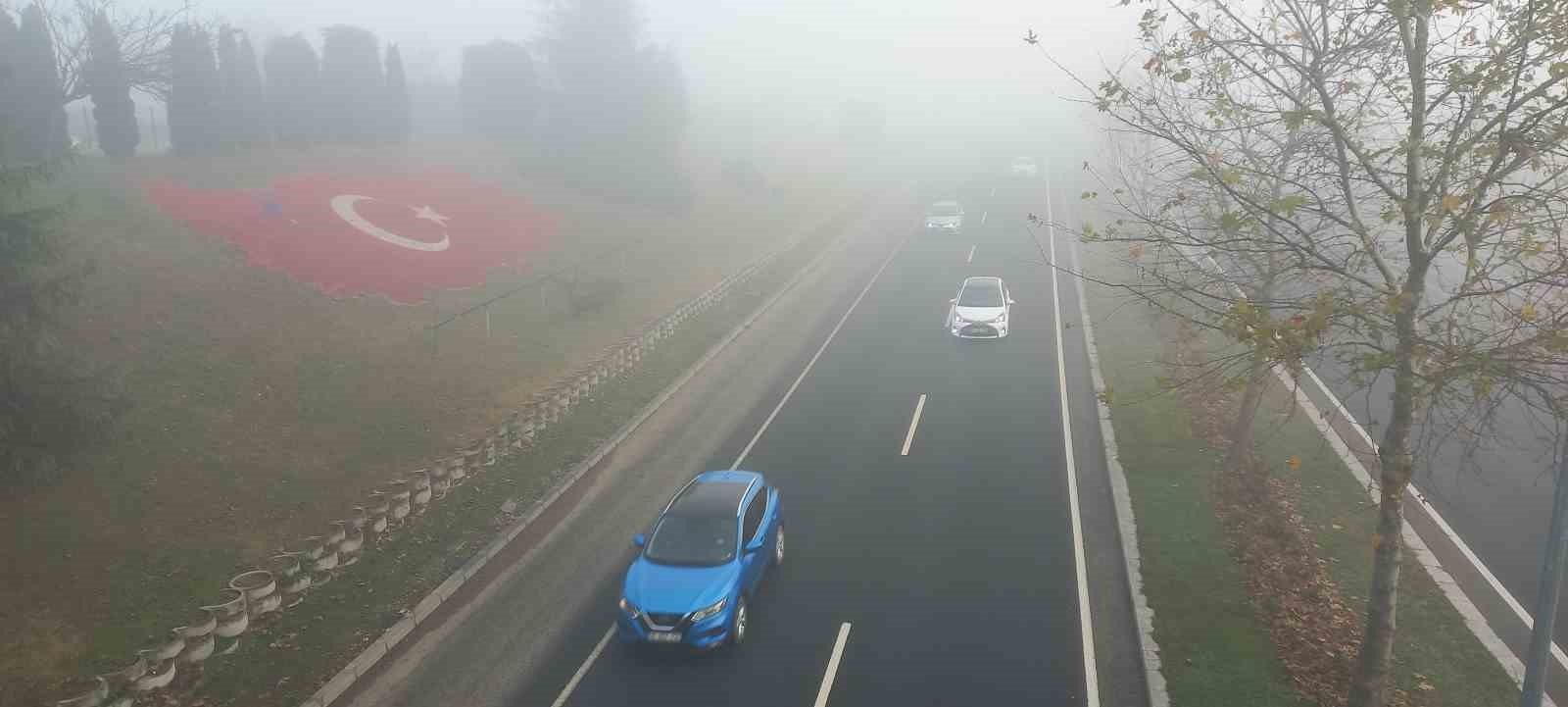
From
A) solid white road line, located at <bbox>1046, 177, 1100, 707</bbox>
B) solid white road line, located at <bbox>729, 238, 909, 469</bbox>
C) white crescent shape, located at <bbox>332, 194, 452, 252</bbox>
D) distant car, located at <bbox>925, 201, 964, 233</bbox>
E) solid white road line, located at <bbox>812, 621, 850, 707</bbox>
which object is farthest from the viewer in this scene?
distant car, located at <bbox>925, 201, 964, 233</bbox>

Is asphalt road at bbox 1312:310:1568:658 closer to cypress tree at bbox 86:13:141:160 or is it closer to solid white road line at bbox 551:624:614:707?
solid white road line at bbox 551:624:614:707

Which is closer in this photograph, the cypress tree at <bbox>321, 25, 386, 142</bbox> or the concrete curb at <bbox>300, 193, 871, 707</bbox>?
the concrete curb at <bbox>300, 193, 871, 707</bbox>

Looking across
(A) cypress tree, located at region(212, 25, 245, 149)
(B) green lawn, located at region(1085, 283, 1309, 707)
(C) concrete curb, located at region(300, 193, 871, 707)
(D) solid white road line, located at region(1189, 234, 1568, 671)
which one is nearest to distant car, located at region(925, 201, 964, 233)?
(C) concrete curb, located at region(300, 193, 871, 707)

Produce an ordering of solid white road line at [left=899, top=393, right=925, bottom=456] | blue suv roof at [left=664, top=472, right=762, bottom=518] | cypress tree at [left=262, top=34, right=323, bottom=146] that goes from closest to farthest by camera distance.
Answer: blue suv roof at [left=664, top=472, right=762, bottom=518]
solid white road line at [left=899, top=393, right=925, bottom=456]
cypress tree at [left=262, top=34, right=323, bottom=146]

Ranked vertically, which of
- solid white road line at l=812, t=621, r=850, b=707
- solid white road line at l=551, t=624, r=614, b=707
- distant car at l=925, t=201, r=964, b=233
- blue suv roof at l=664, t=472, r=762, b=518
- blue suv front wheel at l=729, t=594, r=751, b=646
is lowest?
solid white road line at l=551, t=624, r=614, b=707

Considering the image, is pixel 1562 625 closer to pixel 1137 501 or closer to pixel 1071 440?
pixel 1137 501

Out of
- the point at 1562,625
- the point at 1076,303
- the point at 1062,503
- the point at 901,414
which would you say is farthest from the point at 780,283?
the point at 1562,625

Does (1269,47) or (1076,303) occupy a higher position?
(1269,47)

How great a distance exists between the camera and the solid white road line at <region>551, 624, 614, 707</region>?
10.7 meters

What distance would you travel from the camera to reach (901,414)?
19547 mm

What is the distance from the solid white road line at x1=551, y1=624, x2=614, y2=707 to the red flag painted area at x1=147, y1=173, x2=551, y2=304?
1567cm

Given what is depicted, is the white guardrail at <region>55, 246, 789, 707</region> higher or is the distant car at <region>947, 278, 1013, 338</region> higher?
the distant car at <region>947, 278, 1013, 338</region>

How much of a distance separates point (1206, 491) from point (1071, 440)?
3.25m

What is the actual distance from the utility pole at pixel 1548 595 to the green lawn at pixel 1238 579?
2.35 m
